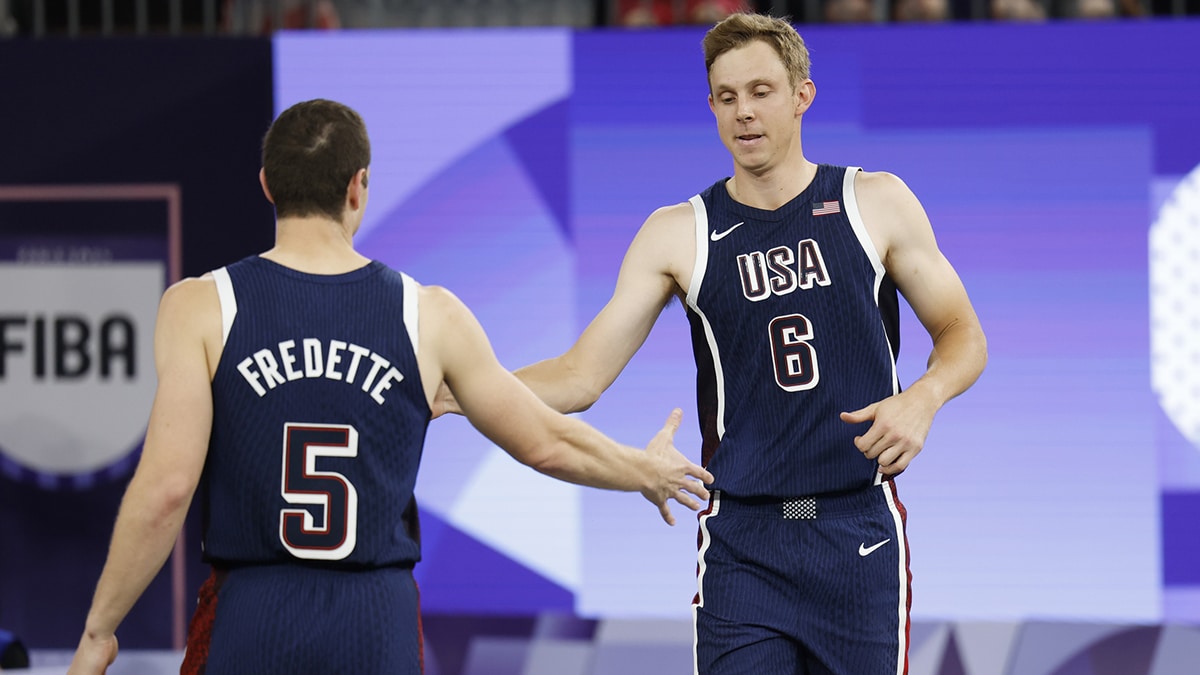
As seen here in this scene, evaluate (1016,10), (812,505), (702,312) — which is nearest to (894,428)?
(812,505)

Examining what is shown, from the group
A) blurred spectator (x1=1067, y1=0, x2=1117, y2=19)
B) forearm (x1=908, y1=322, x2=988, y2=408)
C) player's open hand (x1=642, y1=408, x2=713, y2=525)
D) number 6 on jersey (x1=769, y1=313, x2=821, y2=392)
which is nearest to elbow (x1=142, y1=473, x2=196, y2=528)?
player's open hand (x1=642, y1=408, x2=713, y2=525)

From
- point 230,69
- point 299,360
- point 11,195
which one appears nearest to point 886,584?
point 299,360

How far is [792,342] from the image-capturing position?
10.7 feet

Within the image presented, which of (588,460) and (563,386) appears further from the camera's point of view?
(563,386)

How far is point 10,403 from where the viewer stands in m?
6.03

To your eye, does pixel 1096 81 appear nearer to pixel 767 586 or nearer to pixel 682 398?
pixel 682 398

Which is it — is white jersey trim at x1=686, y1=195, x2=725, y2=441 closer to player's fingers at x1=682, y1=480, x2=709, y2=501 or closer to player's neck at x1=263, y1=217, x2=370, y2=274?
player's fingers at x1=682, y1=480, x2=709, y2=501

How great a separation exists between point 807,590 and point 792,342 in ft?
1.81

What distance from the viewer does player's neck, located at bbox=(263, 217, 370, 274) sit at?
8.69ft

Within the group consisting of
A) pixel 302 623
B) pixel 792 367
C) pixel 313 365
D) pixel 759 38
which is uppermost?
pixel 759 38

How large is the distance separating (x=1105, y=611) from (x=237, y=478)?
4192 mm

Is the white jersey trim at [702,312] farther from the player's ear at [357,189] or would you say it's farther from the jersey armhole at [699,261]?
the player's ear at [357,189]

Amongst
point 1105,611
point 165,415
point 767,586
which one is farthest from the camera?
point 1105,611

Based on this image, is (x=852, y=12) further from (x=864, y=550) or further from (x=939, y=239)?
(x=864, y=550)
